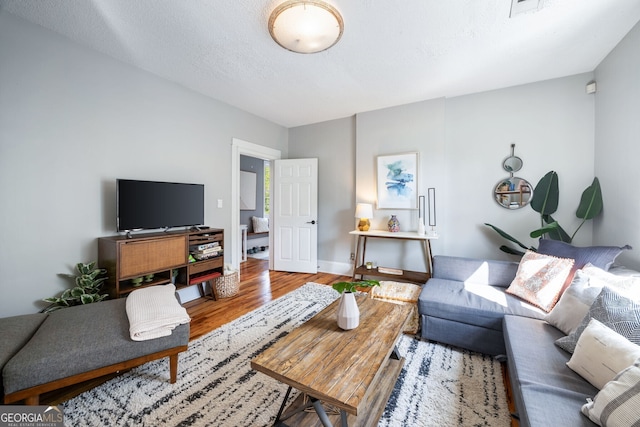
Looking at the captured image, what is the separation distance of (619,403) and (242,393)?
5.72 feet

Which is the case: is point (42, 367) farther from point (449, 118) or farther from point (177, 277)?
point (449, 118)

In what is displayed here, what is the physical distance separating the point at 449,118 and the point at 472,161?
26.0 inches

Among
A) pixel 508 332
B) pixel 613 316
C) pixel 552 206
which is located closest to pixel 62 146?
pixel 508 332

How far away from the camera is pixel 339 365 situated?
3.74 feet

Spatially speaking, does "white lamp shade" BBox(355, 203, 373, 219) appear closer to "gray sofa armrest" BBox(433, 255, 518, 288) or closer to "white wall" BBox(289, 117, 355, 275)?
"white wall" BBox(289, 117, 355, 275)

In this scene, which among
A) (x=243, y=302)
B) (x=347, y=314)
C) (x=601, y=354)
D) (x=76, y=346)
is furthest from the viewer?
(x=243, y=302)

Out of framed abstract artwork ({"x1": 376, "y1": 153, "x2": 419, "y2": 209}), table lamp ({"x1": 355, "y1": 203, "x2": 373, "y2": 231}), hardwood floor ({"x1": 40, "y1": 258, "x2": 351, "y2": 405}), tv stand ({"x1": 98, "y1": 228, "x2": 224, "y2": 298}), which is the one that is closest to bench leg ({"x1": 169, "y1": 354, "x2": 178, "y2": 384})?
hardwood floor ({"x1": 40, "y1": 258, "x2": 351, "y2": 405})

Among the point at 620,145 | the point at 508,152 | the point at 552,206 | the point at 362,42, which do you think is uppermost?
the point at 362,42

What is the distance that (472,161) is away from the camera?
Answer: 10.4 feet

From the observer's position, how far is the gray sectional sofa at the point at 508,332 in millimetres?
1014

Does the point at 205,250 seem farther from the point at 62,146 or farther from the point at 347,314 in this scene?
the point at 347,314

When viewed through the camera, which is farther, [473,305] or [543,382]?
[473,305]

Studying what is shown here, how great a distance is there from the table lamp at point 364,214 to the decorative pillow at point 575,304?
84.9 inches

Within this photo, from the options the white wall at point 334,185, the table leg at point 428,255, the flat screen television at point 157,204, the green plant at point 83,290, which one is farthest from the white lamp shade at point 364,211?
the green plant at point 83,290
